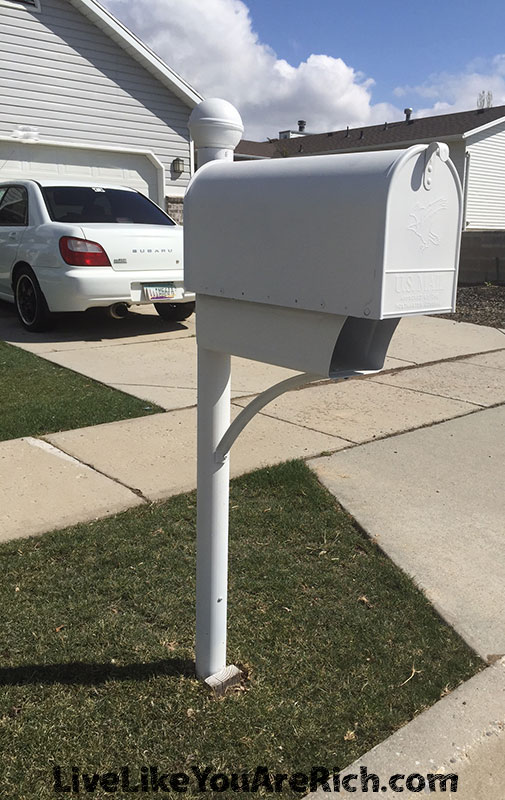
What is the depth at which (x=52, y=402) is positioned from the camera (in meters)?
5.25

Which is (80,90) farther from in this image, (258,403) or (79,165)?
(258,403)

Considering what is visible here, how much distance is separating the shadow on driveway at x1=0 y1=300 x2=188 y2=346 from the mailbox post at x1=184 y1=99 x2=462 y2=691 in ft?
18.5

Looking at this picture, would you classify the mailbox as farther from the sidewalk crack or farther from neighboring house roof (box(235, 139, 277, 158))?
neighboring house roof (box(235, 139, 277, 158))

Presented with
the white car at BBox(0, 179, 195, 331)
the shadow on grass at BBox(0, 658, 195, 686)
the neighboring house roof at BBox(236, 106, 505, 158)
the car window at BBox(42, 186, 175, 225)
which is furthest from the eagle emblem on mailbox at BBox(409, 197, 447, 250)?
the neighboring house roof at BBox(236, 106, 505, 158)

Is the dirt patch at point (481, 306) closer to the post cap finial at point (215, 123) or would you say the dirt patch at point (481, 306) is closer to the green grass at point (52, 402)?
the green grass at point (52, 402)

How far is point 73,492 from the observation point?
12.2 feet

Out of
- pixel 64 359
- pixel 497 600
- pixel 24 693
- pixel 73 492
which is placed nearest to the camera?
pixel 24 693

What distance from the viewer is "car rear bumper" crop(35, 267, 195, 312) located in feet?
23.3

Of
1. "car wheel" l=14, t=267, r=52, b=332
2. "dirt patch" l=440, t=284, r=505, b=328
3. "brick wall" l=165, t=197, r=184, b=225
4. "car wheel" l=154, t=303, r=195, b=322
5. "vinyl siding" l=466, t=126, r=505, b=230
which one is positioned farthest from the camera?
"vinyl siding" l=466, t=126, r=505, b=230

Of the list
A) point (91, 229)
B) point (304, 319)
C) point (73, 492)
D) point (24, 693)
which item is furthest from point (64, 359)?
point (304, 319)

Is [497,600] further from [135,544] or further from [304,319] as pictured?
[304,319]

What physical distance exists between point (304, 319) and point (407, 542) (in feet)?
6.30

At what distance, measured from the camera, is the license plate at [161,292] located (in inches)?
290

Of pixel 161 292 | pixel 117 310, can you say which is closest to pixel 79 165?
pixel 117 310
